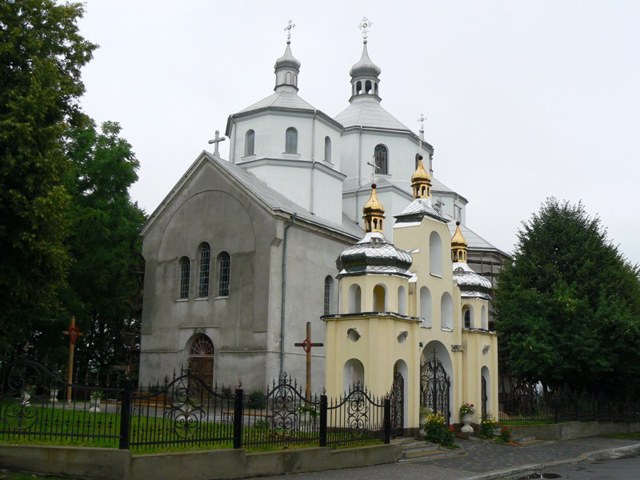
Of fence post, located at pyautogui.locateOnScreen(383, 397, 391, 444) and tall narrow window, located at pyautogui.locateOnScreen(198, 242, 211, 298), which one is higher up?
tall narrow window, located at pyautogui.locateOnScreen(198, 242, 211, 298)

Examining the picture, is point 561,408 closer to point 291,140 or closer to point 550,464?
point 550,464

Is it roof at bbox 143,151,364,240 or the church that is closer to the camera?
the church

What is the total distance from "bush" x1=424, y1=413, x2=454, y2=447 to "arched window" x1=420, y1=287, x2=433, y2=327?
9.78 feet

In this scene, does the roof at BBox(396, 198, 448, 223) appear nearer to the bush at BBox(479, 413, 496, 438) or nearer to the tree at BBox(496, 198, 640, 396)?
the bush at BBox(479, 413, 496, 438)

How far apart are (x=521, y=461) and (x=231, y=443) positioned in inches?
319

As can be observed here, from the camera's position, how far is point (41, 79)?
1745cm

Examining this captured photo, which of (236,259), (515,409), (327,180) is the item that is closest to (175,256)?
(236,259)

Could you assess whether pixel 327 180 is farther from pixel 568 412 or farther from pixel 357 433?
pixel 357 433

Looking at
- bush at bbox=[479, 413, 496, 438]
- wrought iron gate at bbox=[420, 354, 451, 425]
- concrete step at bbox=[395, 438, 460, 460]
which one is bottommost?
concrete step at bbox=[395, 438, 460, 460]

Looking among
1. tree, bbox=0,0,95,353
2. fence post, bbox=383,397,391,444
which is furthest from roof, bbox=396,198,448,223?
tree, bbox=0,0,95,353

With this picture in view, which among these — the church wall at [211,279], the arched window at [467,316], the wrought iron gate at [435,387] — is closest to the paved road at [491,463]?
the wrought iron gate at [435,387]

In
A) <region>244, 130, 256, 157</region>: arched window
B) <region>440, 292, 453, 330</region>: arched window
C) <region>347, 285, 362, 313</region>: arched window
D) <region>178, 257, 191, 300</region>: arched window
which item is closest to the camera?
<region>347, 285, 362, 313</region>: arched window

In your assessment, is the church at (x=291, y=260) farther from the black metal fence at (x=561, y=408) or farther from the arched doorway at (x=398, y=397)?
the black metal fence at (x=561, y=408)

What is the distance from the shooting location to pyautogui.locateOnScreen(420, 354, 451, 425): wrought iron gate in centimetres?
2131
